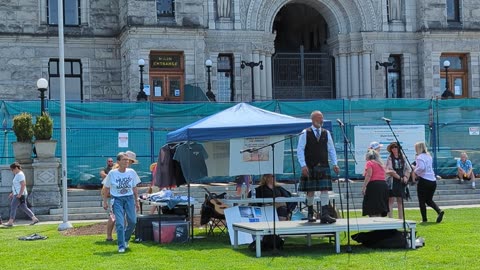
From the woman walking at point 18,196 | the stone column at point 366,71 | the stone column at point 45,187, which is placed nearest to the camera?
the woman walking at point 18,196

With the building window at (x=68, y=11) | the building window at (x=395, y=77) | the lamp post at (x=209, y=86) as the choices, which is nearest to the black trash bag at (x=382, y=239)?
the lamp post at (x=209, y=86)

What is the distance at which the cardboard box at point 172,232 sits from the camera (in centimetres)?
1547

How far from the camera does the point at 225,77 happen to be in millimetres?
35531

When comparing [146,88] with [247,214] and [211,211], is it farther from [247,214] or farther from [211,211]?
[247,214]

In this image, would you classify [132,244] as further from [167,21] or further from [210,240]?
[167,21]

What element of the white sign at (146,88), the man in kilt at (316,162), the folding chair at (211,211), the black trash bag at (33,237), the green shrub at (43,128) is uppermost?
the white sign at (146,88)

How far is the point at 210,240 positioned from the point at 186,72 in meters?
18.7

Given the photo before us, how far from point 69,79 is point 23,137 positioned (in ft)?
43.8

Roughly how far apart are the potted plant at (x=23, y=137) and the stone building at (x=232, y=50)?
1015 cm

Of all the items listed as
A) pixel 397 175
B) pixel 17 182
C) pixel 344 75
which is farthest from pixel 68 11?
pixel 397 175

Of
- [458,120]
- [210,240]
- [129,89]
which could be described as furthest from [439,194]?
[129,89]

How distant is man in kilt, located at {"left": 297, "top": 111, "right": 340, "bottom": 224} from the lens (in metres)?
13.6

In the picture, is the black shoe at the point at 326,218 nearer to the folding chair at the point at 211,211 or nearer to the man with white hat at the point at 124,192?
the folding chair at the point at 211,211

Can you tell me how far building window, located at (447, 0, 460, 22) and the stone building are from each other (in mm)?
67
